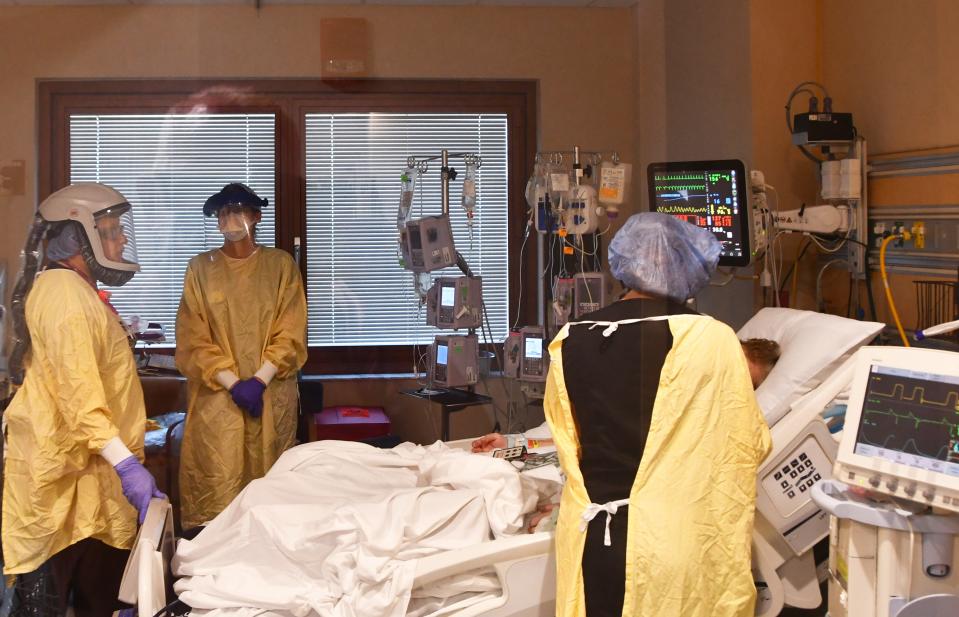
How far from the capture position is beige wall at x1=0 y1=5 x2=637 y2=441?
2.82 meters

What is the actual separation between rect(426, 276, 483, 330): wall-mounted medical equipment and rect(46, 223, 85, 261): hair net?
1.32m

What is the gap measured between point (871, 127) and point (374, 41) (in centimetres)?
178

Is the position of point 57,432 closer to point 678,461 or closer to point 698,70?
point 678,461

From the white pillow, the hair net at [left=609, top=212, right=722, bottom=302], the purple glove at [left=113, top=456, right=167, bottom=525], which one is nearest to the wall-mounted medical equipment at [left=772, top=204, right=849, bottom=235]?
the white pillow

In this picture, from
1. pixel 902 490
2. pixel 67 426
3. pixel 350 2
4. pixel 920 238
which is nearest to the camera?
pixel 902 490

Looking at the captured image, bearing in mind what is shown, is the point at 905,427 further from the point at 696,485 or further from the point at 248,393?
the point at 248,393

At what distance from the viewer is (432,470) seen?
2.62m

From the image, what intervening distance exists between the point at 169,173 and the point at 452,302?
1.07 meters

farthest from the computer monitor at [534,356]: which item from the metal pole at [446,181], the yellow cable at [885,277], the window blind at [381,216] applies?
the yellow cable at [885,277]

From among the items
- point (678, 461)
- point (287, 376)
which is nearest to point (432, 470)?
point (287, 376)

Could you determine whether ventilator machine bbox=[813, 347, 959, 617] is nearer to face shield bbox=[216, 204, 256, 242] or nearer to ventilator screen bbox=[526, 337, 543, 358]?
ventilator screen bbox=[526, 337, 543, 358]

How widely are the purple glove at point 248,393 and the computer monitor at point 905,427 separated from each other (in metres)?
1.91

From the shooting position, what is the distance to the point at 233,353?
3025 millimetres

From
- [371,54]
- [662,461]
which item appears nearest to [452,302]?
[371,54]
